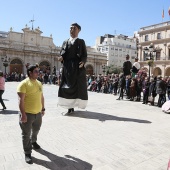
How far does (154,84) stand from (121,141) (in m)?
6.79

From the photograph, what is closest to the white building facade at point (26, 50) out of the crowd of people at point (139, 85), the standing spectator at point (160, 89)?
the crowd of people at point (139, 85)

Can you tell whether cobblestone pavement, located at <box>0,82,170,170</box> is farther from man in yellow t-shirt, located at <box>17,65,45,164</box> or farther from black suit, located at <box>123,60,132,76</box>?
black suit, located at <box>123,60,132,76</box>

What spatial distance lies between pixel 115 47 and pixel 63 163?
71481mm

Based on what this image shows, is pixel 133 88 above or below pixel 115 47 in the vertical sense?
below

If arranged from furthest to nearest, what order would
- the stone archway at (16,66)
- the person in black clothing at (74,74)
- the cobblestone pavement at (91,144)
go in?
the stone archway at (16,66) < the person in black clothing at (74,74) < the cobblestone pavement at (91,144)

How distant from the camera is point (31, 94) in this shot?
3535 mm

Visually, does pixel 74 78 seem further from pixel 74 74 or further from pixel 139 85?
pixel 139 85

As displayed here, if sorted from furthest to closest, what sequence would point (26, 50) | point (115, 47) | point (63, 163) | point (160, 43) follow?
point (115, 47) → point (160, 43) → point (26, 50) → point (63, 163)

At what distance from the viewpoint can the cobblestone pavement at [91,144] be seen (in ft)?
11.1

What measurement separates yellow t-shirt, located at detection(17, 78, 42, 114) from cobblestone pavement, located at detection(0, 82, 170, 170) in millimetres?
776

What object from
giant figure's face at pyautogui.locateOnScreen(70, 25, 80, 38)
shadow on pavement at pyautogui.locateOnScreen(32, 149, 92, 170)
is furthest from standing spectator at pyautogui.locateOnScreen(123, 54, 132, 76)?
shadow on pavement at pyautogui.locateOnScreen(32, 149, 92, 170)

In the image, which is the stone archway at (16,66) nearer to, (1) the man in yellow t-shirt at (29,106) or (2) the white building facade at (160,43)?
(2) the white building facade at (160,43)

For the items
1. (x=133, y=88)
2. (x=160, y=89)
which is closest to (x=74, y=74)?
(x=160, y=89)

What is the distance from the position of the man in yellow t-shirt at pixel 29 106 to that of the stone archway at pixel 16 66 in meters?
34.9
